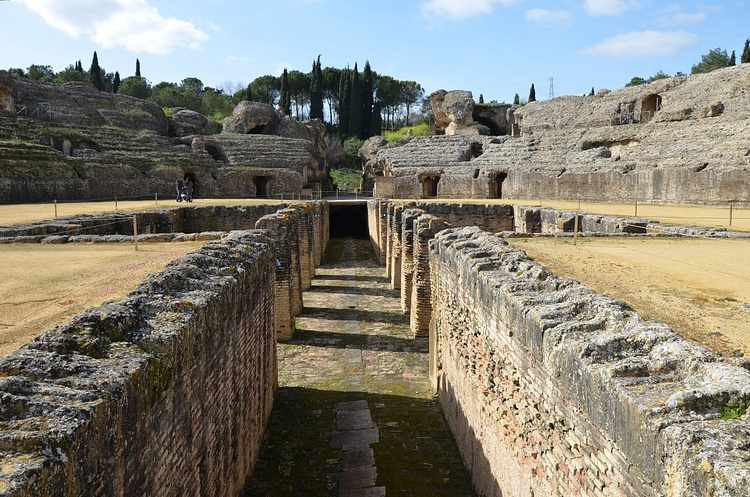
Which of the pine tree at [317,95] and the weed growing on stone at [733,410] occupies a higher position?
the pine tree at [317,95]

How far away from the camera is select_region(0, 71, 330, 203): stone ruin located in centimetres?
2536

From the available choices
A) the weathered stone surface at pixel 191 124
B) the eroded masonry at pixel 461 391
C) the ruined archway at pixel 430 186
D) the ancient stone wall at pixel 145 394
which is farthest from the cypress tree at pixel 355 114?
the ancient stone wall at pixel 145 394

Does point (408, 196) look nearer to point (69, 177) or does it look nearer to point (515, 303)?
point (69, 177)

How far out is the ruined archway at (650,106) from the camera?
3244cm

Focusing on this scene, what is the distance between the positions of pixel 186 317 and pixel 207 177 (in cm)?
2976

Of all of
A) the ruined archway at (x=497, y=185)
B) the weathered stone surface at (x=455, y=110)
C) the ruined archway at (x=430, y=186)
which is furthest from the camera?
the weathered stone surface at (x=455, y=110)

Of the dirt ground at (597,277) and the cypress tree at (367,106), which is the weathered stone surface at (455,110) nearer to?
the cypress tree at (367,106)

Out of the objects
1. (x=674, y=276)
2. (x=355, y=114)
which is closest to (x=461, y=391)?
(x=674, y=276)

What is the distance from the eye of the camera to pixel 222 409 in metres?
5.09

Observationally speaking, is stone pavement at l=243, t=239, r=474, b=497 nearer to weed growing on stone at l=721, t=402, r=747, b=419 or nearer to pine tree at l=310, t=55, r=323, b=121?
weed growing on stone at l=721, t=402, r=747, b=419

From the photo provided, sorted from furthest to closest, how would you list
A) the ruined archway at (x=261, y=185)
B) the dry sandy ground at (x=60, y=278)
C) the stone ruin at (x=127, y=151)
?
the ruined archway at (x=261, y=185) < the stone ruin at (x=127, y=151) < the dry sandy ground at (x=60, y=278)

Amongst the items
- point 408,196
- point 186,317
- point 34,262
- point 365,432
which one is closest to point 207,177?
point 408,196

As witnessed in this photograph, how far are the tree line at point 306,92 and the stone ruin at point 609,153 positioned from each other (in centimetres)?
1877

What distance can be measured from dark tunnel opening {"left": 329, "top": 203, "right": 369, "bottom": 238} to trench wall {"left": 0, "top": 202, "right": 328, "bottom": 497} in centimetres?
2599
